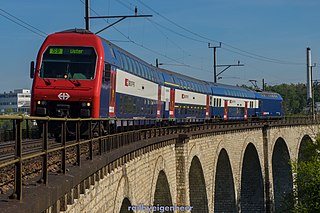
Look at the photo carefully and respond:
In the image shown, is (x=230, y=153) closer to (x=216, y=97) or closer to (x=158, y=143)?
(x=216, y=97)

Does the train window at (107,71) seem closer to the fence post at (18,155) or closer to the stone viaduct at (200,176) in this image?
the stone viaduct at (200,176)

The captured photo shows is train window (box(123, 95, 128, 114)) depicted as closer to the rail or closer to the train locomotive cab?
the rail

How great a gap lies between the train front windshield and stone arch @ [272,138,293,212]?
4065 cm

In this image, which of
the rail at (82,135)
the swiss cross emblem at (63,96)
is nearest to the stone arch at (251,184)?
the rail at (82,135)

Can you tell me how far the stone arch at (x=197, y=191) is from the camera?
108 ft

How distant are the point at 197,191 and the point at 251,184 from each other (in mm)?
15755

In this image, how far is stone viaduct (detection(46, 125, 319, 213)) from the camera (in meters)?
12.6

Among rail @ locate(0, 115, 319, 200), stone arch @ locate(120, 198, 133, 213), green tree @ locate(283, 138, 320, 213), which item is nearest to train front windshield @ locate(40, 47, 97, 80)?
rail @ locate(0, 115, 319, 200)

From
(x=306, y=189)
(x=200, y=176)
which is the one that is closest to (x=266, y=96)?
(x=306, y=189)

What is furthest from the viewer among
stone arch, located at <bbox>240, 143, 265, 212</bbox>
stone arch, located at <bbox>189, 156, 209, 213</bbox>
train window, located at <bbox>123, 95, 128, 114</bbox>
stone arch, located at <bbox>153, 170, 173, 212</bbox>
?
stone arch, located at <bbox>240, 143, 265, 212</bbox>

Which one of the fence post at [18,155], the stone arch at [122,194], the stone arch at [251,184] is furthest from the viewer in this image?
the stone arch at [251,184]

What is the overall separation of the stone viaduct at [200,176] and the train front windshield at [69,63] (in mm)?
3156

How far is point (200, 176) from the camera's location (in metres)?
32.6

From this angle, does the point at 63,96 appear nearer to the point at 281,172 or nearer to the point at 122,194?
the point at 122,194
